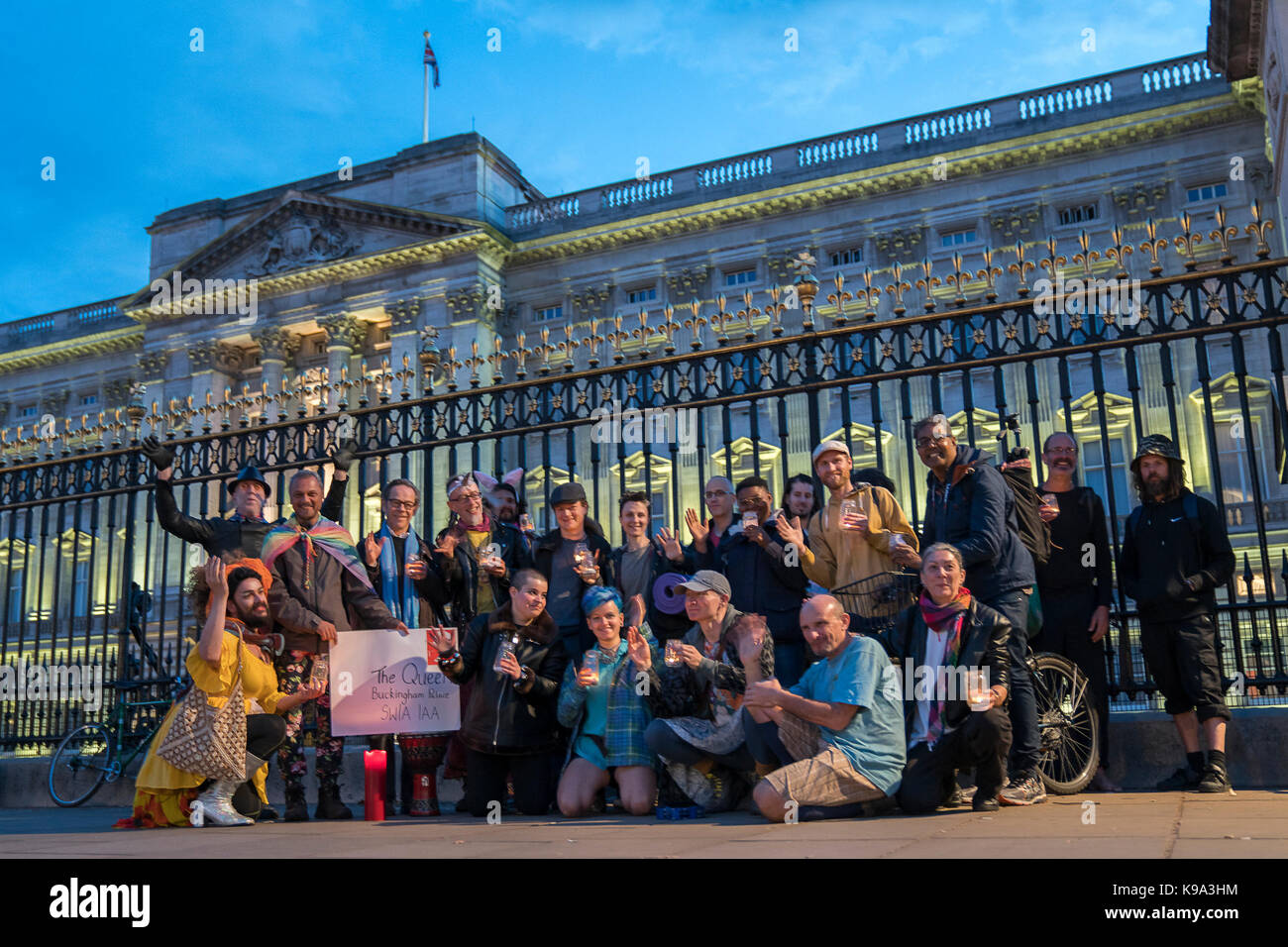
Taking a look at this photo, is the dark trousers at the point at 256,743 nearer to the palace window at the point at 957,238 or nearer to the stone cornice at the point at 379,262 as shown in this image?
the palace window at the point at 957,238

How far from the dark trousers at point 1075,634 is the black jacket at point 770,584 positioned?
4.86 feet

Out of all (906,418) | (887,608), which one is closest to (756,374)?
(906,418)

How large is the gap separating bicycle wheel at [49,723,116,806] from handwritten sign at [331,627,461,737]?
3714mm

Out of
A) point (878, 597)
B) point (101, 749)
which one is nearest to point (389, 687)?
point (878, 597)

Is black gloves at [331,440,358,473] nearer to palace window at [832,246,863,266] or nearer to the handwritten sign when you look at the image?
the handwritten sign

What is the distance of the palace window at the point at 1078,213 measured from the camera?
30.5m

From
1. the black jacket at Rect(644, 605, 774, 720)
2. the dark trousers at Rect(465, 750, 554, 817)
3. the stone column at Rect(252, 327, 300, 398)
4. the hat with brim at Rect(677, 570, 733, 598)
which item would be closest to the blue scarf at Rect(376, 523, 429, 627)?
the dark trousers at Rect(465, 750, 554, 817)

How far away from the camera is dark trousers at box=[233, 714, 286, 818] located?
7.23 metres

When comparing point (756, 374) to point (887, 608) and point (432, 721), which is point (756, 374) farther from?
point (432, 721)

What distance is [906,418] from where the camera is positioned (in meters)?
7.72

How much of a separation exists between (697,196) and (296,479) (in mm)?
27736

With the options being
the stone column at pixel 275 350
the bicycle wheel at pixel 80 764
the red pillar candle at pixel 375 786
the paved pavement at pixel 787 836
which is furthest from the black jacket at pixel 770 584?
the stone column at pixel 275 350

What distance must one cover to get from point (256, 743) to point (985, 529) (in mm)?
4603

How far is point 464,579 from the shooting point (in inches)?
318
